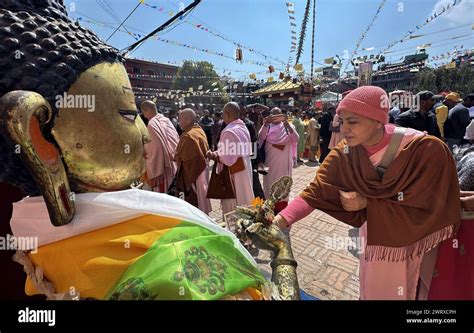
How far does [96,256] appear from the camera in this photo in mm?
675

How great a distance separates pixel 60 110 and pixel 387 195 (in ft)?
6.13

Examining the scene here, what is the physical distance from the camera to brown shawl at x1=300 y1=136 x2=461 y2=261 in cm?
167

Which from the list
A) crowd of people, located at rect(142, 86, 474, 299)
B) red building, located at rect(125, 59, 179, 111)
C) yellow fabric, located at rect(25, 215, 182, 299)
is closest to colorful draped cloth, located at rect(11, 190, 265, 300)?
yellow fabric, located at rect(25, 215, 182, 299)

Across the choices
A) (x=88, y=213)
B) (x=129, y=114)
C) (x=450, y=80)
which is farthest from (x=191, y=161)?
(x=450, y=80)

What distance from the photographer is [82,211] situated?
73 centimetres

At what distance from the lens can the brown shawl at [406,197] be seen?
1673 millimetres

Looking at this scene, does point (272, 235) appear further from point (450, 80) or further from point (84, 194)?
point (450, 80)

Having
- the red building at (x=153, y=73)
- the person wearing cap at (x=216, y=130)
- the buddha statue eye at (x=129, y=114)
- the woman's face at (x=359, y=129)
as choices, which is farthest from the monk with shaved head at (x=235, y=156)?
the red building at (x=153, y=73)

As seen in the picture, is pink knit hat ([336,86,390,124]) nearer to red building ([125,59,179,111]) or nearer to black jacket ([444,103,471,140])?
black jacket ([444,103,471,140])

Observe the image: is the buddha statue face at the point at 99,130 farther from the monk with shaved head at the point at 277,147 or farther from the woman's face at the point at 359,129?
the monk with shaved head at the point at 277,147

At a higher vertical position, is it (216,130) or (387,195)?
(216,130)
